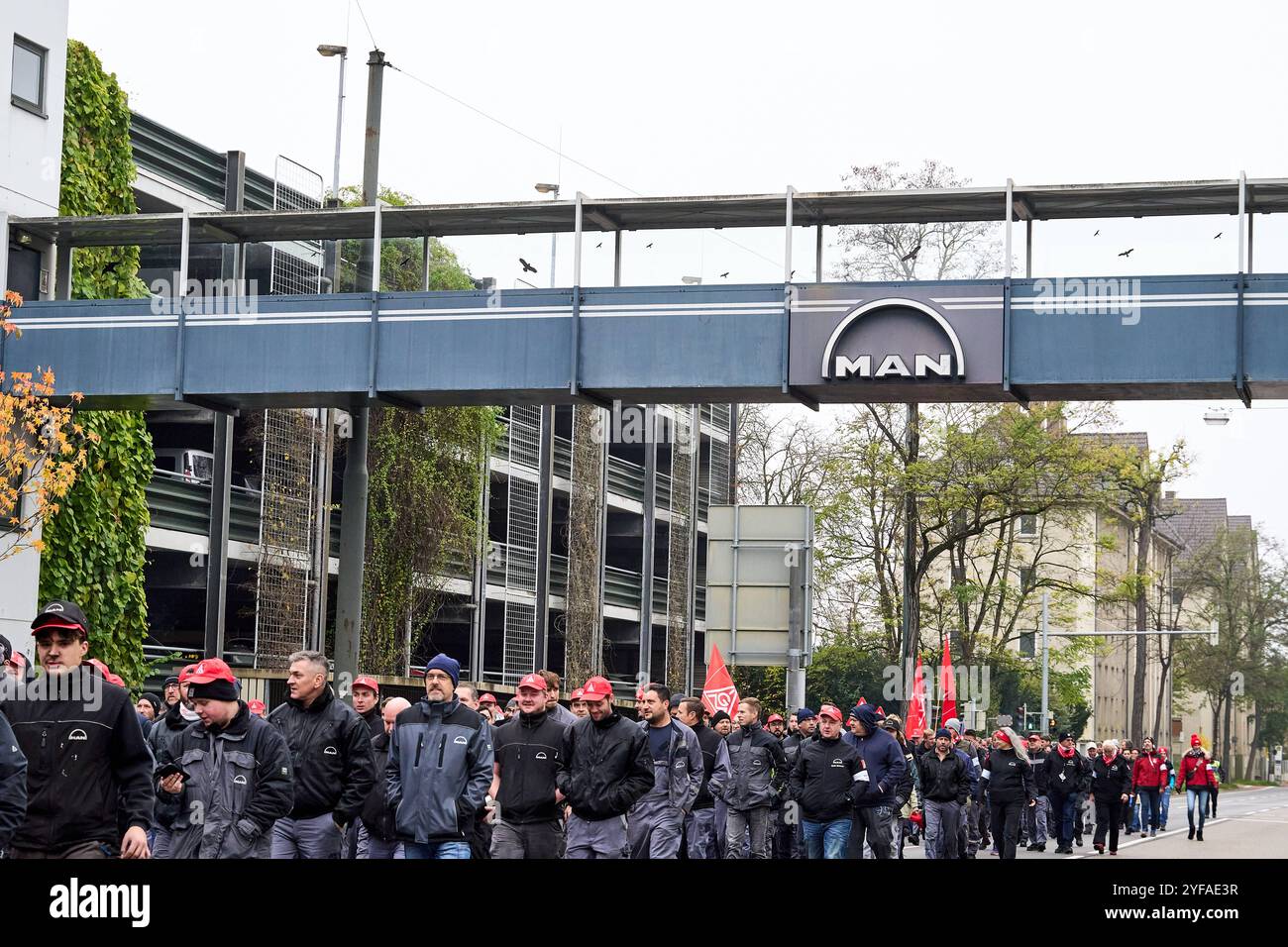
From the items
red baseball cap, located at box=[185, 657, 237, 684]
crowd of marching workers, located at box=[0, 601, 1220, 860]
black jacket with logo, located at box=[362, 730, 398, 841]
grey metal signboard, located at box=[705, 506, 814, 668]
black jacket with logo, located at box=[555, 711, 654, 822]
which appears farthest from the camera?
grey metal signboard, located at box=[705, 506, 814, 668]

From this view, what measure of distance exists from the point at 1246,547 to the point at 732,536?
244ft

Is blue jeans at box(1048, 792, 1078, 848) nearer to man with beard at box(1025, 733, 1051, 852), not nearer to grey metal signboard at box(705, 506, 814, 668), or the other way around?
man with beard at box(1025, 733, 1051, 852)

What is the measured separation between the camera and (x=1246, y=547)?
89.7m

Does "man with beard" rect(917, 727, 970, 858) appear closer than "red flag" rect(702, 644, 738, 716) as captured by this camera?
Yes

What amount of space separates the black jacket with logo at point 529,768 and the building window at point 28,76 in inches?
661

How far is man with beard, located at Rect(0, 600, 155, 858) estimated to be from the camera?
8734 millimetres

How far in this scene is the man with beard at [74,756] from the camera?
873 centimetres

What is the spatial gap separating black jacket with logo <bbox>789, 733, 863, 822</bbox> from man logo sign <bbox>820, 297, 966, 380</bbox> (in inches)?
268

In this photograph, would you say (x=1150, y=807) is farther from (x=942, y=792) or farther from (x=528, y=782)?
(x=528, y=782)

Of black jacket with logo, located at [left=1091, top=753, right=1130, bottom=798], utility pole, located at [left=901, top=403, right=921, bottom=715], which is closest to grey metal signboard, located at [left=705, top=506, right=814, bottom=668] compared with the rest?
black jacket with logo, located at [left=1091, top=753, right=1130, bottom=798]

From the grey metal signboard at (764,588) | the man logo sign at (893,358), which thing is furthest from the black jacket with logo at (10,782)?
the man logo sign at (893,358)

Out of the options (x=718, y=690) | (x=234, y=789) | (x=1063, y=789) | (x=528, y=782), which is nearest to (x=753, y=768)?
(x=718, y=690)

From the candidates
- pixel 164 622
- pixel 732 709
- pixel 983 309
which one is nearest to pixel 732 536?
pixel 732 709
